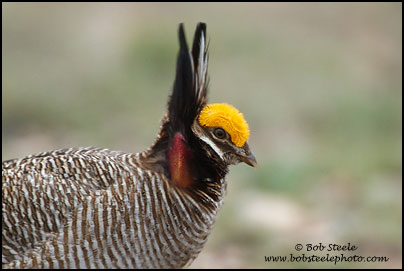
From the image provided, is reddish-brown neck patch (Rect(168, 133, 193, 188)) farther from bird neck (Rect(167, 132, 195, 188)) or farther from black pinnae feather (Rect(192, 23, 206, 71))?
black pinnae feather (Rect(192, 23, 206, 71))

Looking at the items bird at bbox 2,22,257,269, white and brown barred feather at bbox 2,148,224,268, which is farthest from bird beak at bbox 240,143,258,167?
white and brown barred feather at bbox 2,148,224,268

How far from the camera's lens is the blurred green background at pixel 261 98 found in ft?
23.5

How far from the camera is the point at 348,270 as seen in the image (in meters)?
5.87

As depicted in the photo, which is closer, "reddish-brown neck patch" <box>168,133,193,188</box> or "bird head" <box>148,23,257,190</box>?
"bird head" <box>148,23,257,190</box>

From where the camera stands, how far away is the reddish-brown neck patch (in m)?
4.33

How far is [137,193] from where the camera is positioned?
4.20 m

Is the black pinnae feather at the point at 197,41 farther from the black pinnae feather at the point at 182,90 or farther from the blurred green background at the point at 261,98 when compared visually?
the blurred green background at the point at 261,98

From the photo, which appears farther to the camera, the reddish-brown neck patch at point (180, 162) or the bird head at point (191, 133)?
the reddish-brown neck patch at point (180, 162)

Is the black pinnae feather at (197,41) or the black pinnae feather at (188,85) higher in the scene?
the black pinnae feather at (197,41)

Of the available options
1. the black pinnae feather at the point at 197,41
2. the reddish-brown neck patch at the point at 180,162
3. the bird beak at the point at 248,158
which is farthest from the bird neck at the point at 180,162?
the black pinnae feather at the point at 197,41

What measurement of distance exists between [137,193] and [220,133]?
0.63 meters

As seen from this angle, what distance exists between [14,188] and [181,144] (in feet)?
3.51

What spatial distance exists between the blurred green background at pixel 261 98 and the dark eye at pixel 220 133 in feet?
7.23

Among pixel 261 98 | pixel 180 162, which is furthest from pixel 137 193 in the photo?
pixel 261 98
